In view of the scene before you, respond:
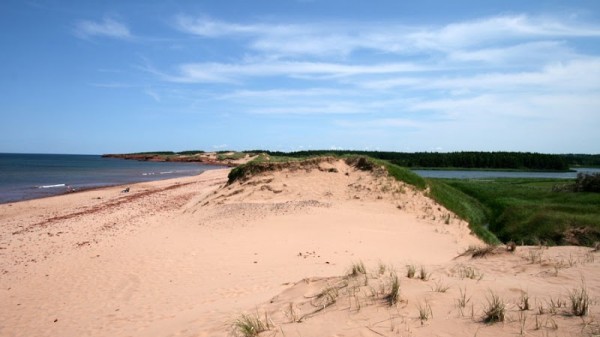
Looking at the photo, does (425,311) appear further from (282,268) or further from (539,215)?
(539,215)

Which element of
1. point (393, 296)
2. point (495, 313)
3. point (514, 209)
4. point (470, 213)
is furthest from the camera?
point (514, 209)

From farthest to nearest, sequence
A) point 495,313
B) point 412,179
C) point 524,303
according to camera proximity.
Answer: point 412,179
point 524,303
point 495,313

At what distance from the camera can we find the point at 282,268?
32.6 feet

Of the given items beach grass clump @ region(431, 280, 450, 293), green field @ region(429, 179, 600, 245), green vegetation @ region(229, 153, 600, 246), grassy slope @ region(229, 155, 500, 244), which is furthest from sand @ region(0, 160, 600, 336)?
green field @ region(429, 179, 600, 245)

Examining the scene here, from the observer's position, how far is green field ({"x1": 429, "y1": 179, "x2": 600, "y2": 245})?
58.2 feet

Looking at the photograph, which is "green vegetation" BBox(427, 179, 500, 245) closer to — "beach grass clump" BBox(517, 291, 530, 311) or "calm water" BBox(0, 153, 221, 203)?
"beach grass clump" BBox(517, 291, 530, 311)

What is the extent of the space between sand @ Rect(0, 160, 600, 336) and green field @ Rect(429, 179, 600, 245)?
457cm

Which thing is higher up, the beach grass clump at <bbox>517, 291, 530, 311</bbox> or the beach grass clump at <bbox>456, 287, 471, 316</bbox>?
the beach grass clump at <bbox>517, 291, 530, 311</bbox>

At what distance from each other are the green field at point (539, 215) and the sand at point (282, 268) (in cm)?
457

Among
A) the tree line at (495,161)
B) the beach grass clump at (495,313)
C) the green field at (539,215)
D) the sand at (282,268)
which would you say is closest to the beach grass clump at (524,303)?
the sand at (282,268)

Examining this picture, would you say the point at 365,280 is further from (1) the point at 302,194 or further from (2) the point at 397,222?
(1) the point at 302,194

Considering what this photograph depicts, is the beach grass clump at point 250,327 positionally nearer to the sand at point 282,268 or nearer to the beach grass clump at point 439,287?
the sand at point 282,268

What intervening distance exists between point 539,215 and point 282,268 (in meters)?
17.6

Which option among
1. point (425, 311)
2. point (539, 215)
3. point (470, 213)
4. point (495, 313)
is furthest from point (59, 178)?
point (495, 313)
